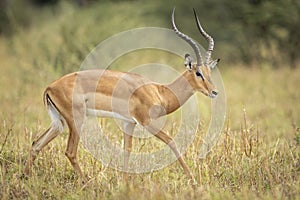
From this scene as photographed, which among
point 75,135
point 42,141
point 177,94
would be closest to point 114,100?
point 75,135

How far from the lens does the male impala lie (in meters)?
6.10

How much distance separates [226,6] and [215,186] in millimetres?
11995

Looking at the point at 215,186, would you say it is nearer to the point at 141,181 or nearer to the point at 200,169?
the point at 200,169

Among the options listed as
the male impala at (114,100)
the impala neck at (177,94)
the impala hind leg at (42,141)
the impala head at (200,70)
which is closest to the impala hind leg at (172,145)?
the male impala at (114,100)

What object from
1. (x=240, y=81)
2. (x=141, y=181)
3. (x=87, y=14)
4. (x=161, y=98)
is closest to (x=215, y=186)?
(x=141, y=181)

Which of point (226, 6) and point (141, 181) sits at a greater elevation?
point (226, 6)

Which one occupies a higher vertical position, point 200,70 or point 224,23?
point 224,23

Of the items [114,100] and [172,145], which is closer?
[172,145]

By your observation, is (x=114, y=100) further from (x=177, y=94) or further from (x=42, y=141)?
(x=42, y=141)

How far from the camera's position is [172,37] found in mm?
18109

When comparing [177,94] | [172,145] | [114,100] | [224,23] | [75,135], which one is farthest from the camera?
[224,23]

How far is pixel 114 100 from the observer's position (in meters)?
6.34

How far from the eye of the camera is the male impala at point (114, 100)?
20.0ft

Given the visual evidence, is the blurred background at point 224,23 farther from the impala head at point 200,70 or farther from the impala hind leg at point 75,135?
the impala hind leg at point 75,135
